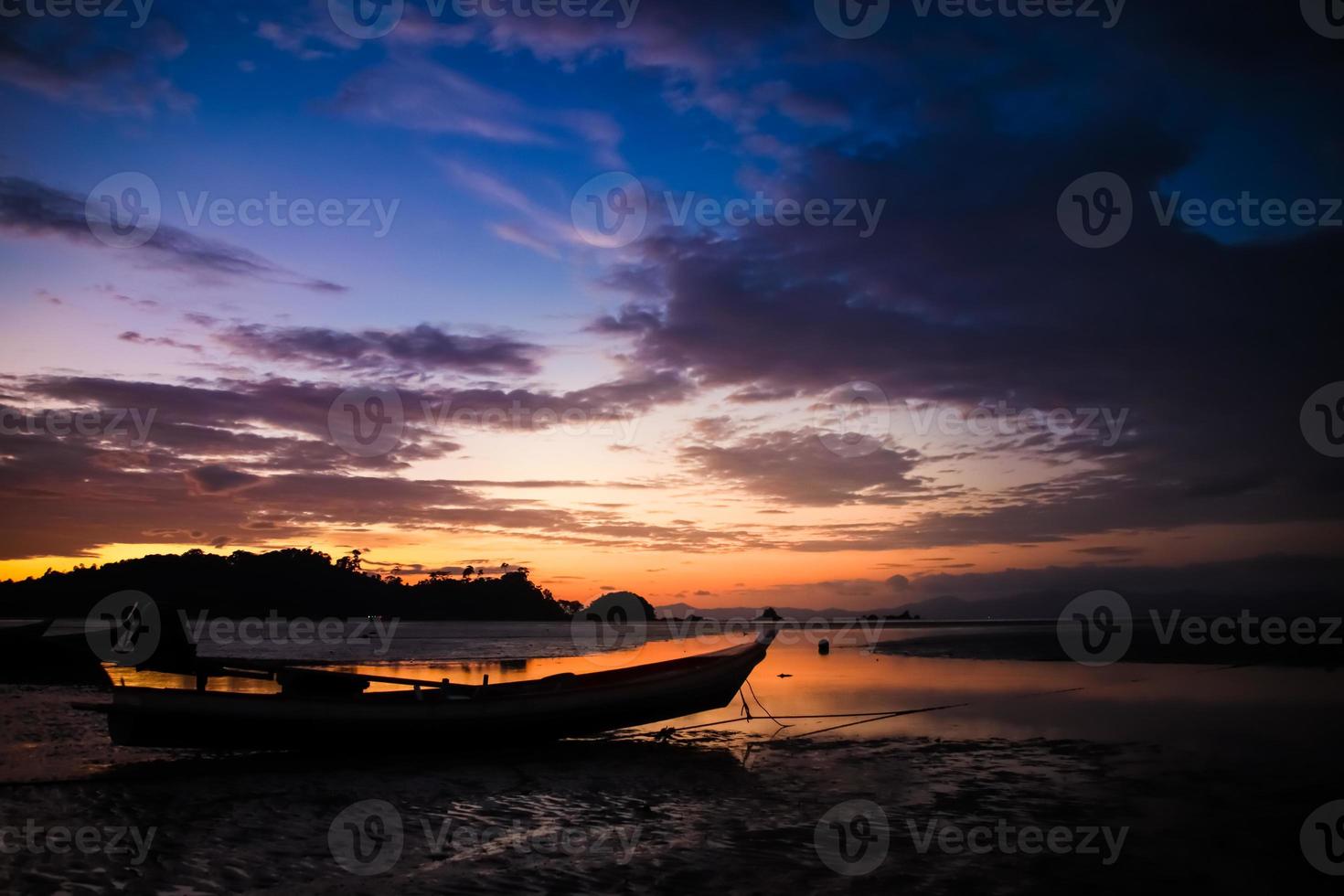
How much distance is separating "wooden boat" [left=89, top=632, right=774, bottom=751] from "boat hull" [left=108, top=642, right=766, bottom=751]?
2 centimetres

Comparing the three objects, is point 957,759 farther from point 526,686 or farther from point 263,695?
point 263,695

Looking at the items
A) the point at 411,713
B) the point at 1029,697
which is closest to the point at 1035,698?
the point at 1029,697

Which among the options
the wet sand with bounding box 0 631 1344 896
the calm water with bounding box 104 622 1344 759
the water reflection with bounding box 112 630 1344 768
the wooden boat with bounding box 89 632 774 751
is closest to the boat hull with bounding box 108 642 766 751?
the wooden boat with bounding box 89 632 774 751

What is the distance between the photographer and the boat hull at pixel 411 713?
14.6 metres

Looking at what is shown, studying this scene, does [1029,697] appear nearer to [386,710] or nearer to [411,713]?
[411,713]

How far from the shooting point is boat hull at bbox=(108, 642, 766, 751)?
48.0ft

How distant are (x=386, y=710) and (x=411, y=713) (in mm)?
502

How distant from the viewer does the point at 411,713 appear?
16.3m

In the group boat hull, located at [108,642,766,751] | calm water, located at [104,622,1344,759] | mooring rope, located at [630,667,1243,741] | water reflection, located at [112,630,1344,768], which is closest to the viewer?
boat hull, located at [108,642,766,751]

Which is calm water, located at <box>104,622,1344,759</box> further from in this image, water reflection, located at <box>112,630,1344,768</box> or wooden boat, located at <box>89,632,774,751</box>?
wooden boat, located at <box>89,632,774,751</box>

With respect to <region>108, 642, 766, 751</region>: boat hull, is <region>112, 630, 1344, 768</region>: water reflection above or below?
below

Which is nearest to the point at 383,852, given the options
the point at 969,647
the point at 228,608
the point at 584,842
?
the point at 584,842

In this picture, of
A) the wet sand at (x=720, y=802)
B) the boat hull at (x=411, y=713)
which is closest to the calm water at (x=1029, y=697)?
the wet sand at (x=720, y=802)

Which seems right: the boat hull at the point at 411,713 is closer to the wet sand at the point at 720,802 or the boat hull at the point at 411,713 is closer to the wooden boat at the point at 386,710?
the wooden boat at the point at 386,710
